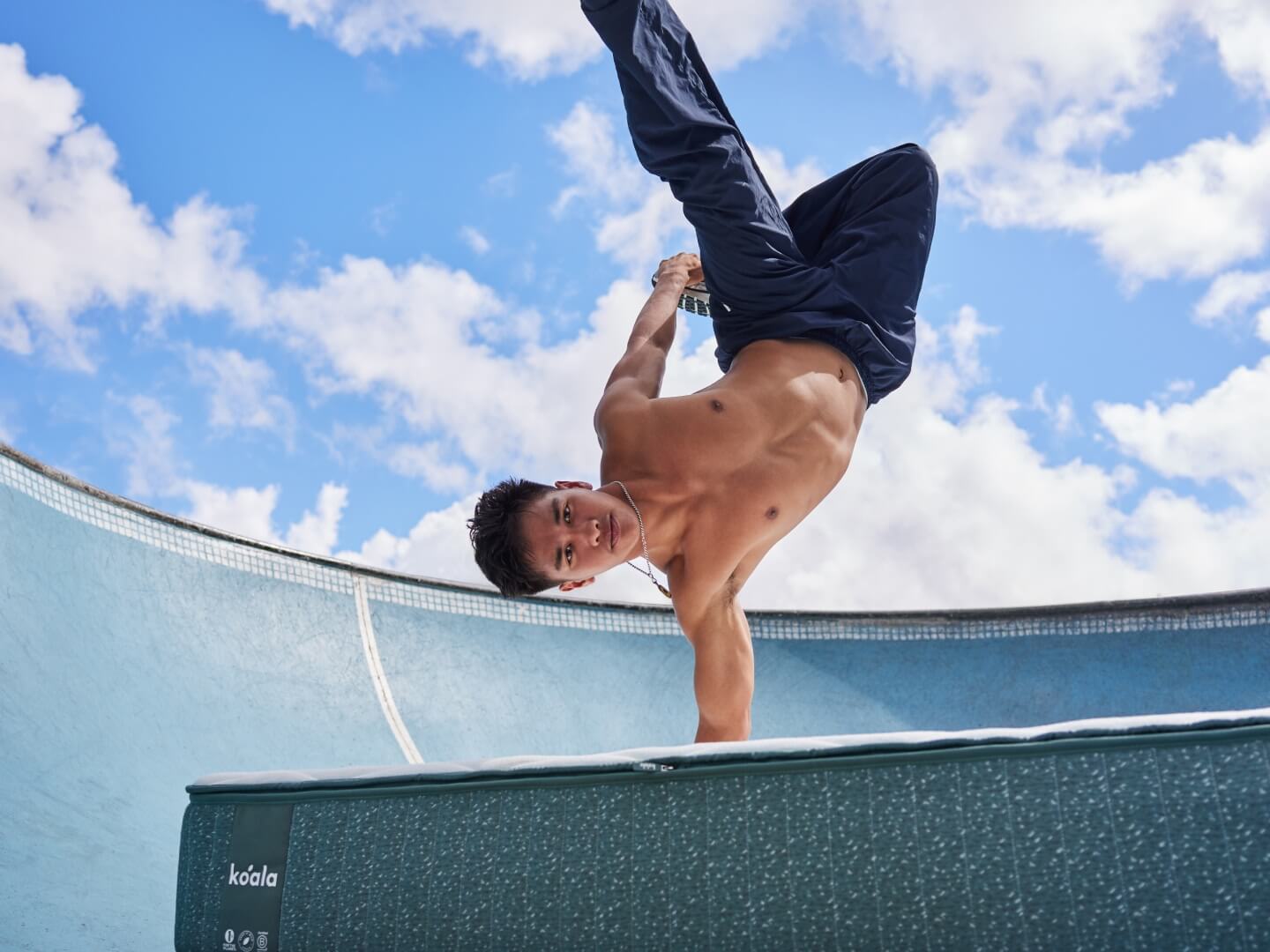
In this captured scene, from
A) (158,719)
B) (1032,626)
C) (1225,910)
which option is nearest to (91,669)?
(158,719)

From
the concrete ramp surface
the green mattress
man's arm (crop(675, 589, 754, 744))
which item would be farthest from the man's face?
the concrete ramp surface

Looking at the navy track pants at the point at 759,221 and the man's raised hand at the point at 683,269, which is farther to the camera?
the man's raised hand at the point at 683,269

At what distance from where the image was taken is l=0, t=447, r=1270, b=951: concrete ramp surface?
10.7ft

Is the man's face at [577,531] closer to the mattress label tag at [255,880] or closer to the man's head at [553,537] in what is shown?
the man's head at [553,537]

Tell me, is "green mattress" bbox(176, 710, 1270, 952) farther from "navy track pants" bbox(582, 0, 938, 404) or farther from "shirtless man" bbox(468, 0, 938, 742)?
"navy track pants" bbox(582, 0, 938, 404)

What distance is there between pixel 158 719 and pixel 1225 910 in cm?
356

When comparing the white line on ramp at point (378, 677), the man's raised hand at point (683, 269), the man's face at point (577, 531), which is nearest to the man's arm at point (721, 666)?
the man's face at point (577, 531)

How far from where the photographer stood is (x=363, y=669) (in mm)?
4535

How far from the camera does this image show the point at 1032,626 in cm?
500

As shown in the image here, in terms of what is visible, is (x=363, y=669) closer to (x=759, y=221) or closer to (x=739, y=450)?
(x=739, y=450)

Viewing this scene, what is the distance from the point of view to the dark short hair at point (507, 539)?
8.18ft

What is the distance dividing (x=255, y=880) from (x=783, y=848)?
0.76m

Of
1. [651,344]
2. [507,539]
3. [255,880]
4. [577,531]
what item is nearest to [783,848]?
[255,880]

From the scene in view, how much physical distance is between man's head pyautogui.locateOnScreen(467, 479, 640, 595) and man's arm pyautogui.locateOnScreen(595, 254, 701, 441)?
293 millimetres
